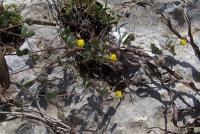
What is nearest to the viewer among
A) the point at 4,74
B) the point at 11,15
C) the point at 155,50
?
the point at 4,74

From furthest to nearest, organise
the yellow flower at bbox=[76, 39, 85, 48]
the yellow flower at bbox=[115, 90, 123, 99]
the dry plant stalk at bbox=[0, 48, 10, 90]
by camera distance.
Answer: the yellow flower at bbox=[76, 39, 85, 48] < the yellow flower at bbox=[115, 90, 123, 99] < the dry plant stalk at bbox=[0, 48, 10, 90]

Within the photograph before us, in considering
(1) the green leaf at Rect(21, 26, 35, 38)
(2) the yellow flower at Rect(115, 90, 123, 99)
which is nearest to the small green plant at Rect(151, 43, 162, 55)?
(2) the yellow flower at Rect(115, 90, 123, 99)

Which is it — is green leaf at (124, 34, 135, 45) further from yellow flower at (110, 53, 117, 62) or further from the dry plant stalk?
the dry plant stalk

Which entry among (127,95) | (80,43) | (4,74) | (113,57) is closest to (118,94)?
(127,95)

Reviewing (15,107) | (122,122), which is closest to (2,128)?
Result: (15,107)

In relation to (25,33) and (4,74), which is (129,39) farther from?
(4,74)

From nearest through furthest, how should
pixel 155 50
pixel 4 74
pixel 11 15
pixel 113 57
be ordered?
pixel 4 74, pixel 113 57, pixel 155 50, pixel 11 15

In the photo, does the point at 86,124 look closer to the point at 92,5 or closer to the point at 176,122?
the point at 176,122

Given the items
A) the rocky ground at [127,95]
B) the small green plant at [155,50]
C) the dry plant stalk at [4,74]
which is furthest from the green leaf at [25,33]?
the small green plant at [155,50]
